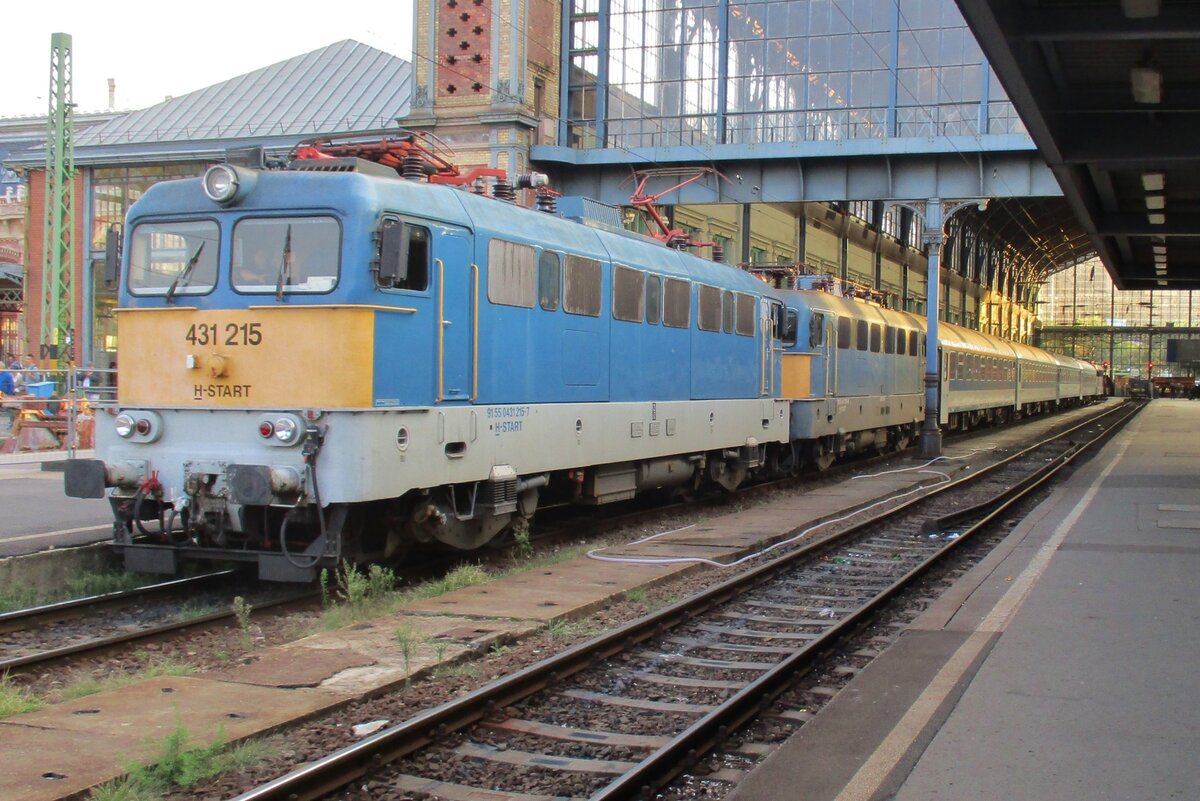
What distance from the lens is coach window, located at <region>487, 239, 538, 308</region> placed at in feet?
35.6

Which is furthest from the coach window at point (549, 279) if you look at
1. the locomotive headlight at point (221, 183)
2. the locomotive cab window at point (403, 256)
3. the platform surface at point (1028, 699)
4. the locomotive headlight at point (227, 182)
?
the platform surface at point (1028, 699)

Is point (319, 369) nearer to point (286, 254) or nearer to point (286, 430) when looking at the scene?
point (286, 430)

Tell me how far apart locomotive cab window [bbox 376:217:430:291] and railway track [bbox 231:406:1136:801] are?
332 centimetres

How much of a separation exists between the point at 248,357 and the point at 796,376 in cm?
1291

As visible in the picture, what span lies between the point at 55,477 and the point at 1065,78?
49.1 feet

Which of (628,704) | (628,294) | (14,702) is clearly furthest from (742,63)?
(14,702)

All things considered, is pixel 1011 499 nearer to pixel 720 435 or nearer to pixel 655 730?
pixel 720 435

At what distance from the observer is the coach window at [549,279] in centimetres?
1173

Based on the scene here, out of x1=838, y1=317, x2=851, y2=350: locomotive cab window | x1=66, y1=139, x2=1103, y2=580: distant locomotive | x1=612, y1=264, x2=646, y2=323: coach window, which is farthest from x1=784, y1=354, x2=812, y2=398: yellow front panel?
x1=66, y1=139, x2=1103, y2=580: distant locomotive

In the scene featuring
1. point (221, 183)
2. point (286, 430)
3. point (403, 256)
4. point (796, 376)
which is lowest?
point (286, 430)

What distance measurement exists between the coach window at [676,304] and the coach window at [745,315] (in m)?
1.89

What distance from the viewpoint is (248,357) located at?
947 cm

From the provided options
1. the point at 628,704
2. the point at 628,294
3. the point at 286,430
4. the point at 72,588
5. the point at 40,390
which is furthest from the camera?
the point at 40,390

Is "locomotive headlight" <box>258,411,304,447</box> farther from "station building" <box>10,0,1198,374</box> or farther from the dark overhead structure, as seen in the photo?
"station building" <box>10,0,1198,374</box>
